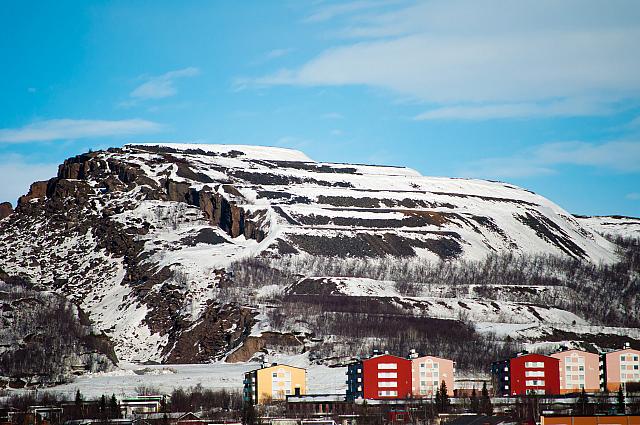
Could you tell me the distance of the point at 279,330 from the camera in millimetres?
154000

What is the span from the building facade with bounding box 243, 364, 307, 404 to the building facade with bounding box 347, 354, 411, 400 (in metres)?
4.04

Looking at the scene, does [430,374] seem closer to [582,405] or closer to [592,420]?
[582,405]

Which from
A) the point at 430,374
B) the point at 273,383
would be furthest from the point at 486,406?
the point at 273,383

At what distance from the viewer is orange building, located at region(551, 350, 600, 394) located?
123 metres

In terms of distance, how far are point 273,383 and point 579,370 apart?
→ 2485 cm

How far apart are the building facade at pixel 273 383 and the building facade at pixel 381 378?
4.04 metres

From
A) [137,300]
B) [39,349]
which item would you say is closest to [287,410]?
[39,349]

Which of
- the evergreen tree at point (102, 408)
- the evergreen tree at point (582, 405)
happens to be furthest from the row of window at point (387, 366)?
the evergreen tree at point (102, 408)

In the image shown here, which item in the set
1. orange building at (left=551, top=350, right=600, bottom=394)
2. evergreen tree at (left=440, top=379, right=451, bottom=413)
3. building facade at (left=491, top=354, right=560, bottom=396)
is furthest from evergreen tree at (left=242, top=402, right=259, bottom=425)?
orange building at (left=551, top=350, right=600, bottom=394)

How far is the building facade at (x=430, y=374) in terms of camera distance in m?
121

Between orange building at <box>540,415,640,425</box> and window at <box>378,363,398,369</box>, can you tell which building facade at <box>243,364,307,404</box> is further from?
orange building at <box>540,415,640,425</box>

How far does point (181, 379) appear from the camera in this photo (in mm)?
128750

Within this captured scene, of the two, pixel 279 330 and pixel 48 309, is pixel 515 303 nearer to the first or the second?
pixel 279 330

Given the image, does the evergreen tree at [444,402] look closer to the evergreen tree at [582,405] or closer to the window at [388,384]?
the evergreen tree at [582,405]
